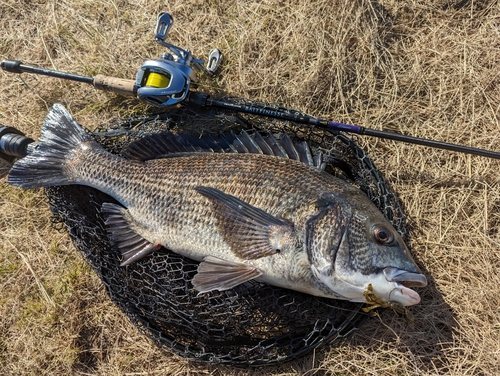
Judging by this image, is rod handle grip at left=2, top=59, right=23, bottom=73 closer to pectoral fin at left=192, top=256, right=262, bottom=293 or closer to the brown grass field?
the brown grass field

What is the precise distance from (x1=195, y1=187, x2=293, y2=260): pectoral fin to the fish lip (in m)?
0.62

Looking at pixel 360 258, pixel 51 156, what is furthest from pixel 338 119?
pixel 51 156

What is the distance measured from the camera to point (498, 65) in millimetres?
3373

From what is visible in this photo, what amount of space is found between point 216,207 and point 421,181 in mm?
1674

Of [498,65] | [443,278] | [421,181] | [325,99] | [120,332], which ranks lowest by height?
[120,332]

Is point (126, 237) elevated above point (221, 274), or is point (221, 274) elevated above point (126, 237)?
point (221, 274)

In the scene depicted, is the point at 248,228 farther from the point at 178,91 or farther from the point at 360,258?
the point at 178,91

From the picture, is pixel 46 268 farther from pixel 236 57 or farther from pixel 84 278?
pixel 236 57

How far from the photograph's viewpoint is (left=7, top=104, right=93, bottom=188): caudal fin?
126 inches

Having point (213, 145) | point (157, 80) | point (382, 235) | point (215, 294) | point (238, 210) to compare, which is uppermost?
point (157, 80)

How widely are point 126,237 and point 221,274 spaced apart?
2.68 feet

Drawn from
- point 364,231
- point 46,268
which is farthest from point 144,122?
point 364,231

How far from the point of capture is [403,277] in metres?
2.45

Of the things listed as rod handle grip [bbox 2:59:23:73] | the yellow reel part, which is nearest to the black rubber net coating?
the yellow reel part
